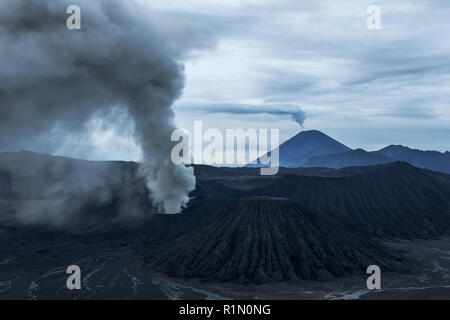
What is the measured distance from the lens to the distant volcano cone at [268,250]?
5967 centimetres

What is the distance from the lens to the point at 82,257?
72.1m

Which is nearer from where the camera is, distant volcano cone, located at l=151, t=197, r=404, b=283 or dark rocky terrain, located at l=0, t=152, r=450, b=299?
dark rocky terrain, located at l=0, t=152, r=450, b=299

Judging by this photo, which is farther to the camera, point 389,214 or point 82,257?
point 389,214

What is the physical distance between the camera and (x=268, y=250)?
6284 centimetres

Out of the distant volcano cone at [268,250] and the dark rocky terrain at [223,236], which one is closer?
the dark rocky terrain at [223,236]

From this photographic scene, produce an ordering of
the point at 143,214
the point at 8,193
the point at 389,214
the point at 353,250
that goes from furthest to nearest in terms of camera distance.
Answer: the point at 8,193 → the point at 389,214 → the point at 143,214 → the point at 353,250

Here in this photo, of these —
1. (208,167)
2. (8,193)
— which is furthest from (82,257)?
(208,167)

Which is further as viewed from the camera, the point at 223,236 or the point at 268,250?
the point at 223,236

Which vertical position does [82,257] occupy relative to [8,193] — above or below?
below

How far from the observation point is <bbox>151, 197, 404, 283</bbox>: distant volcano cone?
59675mm

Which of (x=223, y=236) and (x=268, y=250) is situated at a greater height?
(x=223, y=236)
